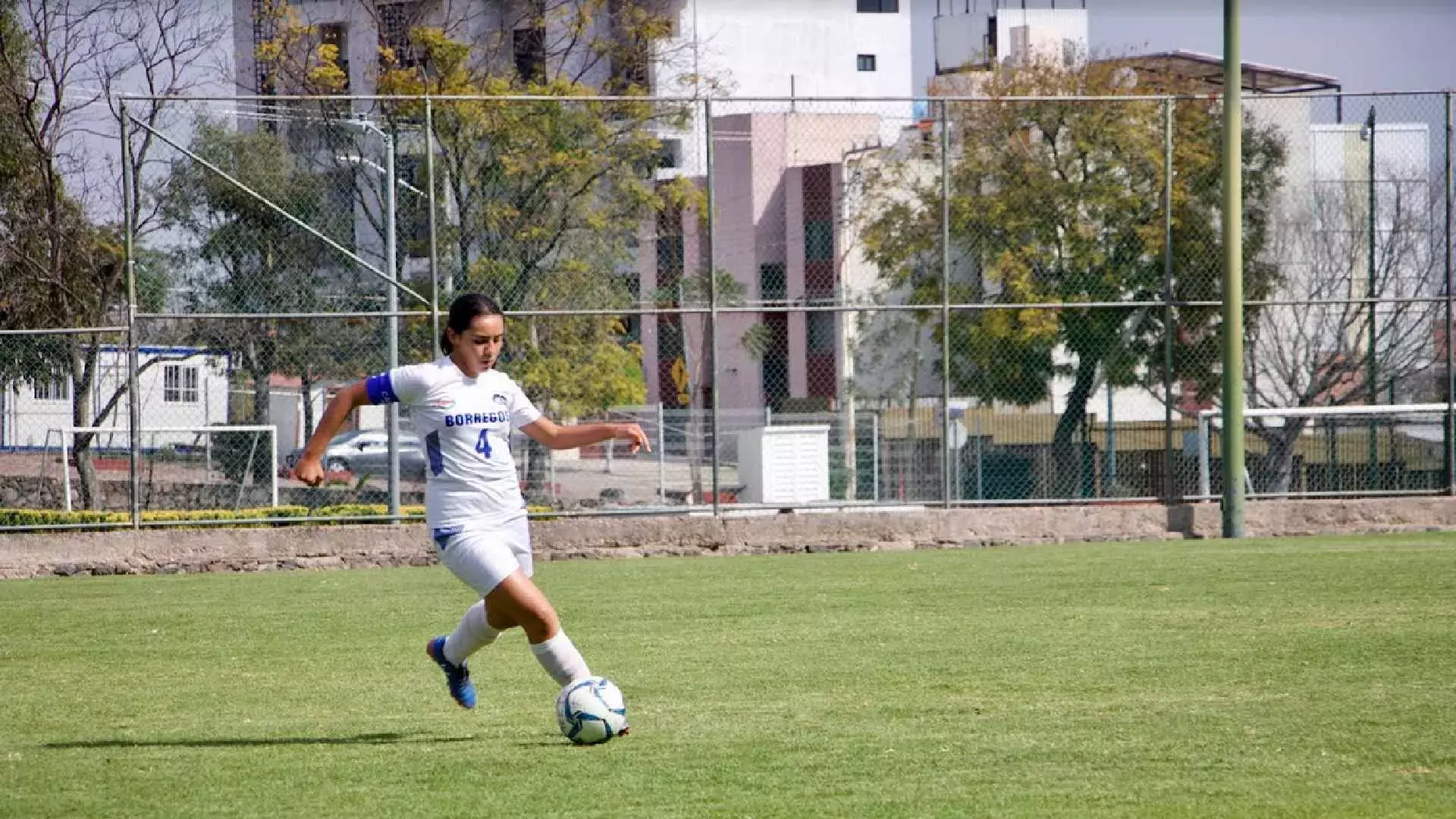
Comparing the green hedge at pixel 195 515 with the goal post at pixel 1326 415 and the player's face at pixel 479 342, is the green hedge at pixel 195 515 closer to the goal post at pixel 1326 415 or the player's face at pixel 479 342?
the goal post at pixel 1326 415

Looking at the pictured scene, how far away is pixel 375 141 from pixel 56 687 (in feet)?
34.4

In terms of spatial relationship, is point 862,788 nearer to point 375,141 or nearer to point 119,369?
point 375,141

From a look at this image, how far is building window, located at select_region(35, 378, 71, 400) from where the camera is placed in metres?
19.1

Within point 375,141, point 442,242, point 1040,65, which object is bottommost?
point 442,242

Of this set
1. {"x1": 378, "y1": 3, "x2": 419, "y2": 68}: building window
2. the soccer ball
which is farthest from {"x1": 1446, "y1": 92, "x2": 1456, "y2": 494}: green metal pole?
{"x1": 378, "y1": 3, "x2": 419, "y2": 68}: building window

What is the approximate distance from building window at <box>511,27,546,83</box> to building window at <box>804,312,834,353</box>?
11.1 m

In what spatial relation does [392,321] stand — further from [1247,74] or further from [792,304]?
[1247,74]

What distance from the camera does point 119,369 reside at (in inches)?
748

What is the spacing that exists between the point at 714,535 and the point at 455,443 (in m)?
10.8

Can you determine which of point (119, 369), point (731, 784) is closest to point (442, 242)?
point (119, 369)

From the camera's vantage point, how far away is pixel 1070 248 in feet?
62.6

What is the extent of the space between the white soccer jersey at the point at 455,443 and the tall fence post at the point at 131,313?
34.5ft

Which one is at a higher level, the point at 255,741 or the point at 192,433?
the point at 192,433

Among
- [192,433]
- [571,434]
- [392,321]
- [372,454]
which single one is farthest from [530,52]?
[571,434]
